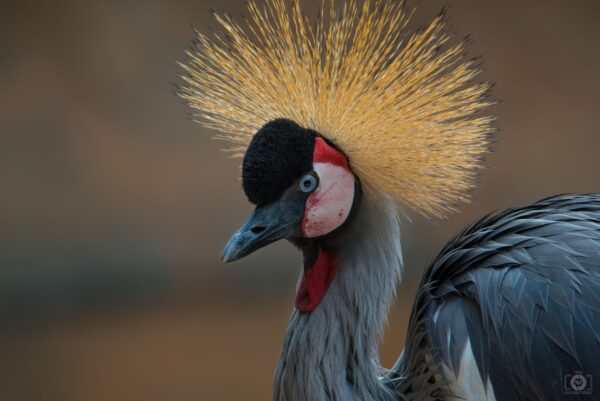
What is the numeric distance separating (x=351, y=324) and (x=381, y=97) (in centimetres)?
46

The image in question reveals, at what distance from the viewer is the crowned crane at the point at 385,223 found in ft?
4.97

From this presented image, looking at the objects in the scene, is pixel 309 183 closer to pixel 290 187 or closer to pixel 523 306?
pixel 290 187

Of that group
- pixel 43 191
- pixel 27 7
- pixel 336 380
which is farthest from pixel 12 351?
pixel 336 380

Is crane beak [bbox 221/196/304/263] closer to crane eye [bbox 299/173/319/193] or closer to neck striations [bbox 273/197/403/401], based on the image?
crane eye [bbox 299/173/319/193]

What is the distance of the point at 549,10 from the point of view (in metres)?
3.82

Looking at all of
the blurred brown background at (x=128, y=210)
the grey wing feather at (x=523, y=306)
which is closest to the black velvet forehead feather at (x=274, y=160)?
the grey wing feather at (x=523, y=306)

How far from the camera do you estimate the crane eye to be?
159cm

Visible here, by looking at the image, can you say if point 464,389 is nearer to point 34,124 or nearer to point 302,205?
point 302,205

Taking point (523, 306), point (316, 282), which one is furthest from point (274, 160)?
point (523, 306)

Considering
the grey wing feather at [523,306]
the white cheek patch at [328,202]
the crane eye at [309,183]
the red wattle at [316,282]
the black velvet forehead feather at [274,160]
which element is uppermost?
the black velvet forehead feather at [274,160]

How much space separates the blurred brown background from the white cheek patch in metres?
1.96

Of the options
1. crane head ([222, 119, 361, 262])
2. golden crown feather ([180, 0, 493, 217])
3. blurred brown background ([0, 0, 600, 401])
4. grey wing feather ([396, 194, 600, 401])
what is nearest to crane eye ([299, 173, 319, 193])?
crane head ([222, 119, 361, 262])

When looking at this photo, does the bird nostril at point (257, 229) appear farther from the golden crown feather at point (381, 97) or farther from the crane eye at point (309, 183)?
the golden crown feather at point (381, 97)

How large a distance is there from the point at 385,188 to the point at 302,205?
20cm
